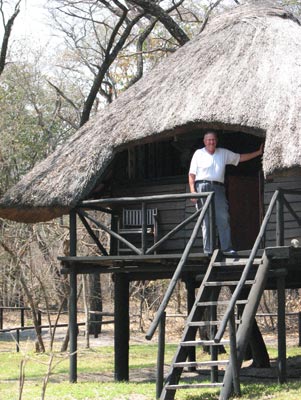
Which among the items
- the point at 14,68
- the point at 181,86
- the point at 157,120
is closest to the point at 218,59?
the point at 181,86

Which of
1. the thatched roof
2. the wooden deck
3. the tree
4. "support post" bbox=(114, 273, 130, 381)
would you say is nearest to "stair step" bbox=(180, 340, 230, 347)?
the wooden deck

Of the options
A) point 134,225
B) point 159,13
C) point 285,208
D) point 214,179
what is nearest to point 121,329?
point 134,225

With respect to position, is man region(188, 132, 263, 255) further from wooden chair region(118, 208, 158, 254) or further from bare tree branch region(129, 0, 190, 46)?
bare tree branch region(129, 0, 190, 46)

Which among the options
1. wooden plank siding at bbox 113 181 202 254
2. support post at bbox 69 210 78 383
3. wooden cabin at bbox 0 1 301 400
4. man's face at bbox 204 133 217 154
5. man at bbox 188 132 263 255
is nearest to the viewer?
wooden cabin at bbox 0 1 301 400

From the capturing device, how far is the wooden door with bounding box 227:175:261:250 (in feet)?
44.2

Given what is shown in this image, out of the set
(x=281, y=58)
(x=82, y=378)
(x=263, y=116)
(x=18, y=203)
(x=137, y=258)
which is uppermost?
(x=281, y=58)

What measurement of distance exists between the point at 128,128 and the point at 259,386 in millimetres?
4335

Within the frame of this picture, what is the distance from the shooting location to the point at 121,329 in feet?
44.6

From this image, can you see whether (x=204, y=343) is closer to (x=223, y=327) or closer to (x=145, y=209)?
(x=223, y=327)

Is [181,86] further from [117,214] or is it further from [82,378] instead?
[82,378]

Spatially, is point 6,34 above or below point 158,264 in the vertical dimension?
above

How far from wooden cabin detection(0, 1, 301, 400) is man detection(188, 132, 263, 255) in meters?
0.22

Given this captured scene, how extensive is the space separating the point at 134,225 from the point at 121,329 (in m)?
1.72

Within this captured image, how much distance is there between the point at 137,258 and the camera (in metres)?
11.7
